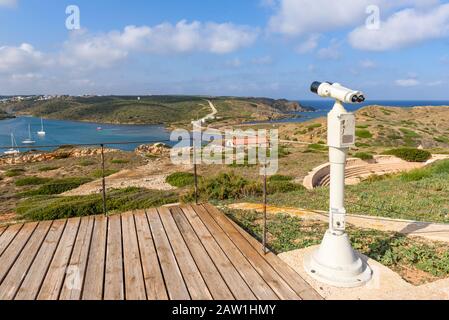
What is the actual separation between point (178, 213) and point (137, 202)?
5918 millimetres

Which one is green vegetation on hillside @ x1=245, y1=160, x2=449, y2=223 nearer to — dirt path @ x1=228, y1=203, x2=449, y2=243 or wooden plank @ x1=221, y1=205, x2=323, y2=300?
dirt path @ x1=228, y1=203, x2=449, y2=243

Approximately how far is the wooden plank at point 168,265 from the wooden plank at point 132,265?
20cm

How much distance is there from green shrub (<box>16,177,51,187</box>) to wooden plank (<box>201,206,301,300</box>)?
1664 cm

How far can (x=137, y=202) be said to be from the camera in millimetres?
10156

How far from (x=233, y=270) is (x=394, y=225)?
2.91 m

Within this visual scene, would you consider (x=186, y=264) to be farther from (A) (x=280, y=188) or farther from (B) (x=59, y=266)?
(A) (x=280, y=188)

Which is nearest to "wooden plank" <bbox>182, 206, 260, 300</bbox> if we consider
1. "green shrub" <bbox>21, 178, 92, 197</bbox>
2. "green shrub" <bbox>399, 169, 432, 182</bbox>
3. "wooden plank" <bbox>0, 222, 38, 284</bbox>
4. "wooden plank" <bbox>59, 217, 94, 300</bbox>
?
"wooden plank" <bbox>59, 217, 94, 300</bbox>

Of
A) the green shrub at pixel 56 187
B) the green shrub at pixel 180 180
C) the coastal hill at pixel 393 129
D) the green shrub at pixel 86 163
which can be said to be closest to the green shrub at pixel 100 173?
the green shrub at pixel 56 187

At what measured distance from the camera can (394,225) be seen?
478 centimetres

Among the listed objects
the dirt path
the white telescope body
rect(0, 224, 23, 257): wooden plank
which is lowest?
the dirt path

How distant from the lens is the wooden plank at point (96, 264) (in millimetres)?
2602

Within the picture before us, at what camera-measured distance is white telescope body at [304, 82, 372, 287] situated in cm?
274

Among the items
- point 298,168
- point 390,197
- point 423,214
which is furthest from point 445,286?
point 298,168

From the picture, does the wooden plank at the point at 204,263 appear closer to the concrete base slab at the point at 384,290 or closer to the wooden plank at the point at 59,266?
the concrete base slab at the point at 384,290
